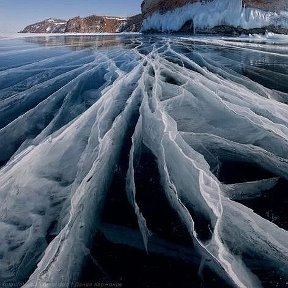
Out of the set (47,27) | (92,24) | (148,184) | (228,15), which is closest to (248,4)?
(228,15)

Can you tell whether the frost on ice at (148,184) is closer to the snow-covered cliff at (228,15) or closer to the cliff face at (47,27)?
the snow-covered cliff at (228,15)

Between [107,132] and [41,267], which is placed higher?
[107,132]

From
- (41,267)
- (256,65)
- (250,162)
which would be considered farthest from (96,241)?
(256,65)

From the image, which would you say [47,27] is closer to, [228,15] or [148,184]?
[228,15]

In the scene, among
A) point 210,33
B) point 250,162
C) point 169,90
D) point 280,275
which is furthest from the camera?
point 210,33

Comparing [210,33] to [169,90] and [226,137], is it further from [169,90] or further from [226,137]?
[226,137]

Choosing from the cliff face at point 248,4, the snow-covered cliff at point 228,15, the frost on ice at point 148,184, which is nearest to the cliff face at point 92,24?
the cliff face at point 248,4

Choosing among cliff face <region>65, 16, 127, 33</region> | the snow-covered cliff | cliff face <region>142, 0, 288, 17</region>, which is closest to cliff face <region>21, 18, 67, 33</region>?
cliff face <region>65, 16, 127, 33</region>
